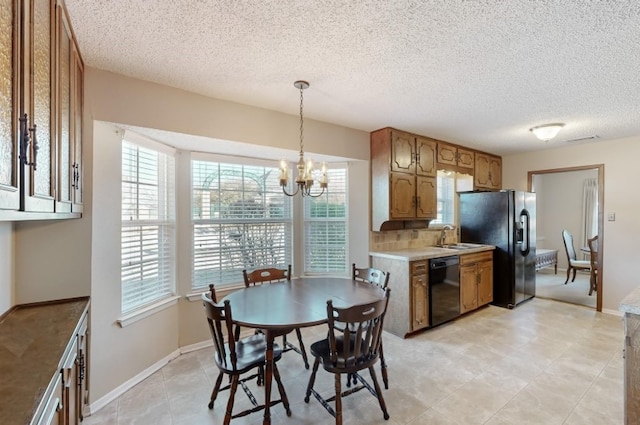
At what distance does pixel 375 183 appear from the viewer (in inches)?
147

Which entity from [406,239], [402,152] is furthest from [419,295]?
[402,152]

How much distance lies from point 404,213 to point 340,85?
6.17ft

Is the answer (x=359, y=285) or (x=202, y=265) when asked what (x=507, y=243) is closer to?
(x=359, y=285)

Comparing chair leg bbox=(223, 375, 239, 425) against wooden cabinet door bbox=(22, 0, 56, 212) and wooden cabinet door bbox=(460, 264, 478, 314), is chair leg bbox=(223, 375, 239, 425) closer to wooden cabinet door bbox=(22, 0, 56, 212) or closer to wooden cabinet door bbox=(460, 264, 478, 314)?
wooden cabinet door bbox=(22, 0, 56, 212)

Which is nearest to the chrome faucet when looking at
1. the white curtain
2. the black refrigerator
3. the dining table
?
A: the black refrigerator

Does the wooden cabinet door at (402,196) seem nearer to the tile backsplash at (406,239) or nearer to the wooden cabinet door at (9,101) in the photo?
the tile backsplash at (406,239)

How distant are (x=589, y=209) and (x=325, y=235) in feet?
21.1

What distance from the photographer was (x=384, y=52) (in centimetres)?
194

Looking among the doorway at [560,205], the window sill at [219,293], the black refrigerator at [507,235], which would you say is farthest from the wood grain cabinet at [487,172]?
the window sill at [219,293]

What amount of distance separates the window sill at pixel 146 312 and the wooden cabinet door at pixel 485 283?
3.82m

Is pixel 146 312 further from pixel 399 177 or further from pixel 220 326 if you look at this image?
pixel 399 177

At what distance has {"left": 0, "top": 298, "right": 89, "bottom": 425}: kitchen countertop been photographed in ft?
3.26

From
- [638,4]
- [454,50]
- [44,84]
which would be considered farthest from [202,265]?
[638,4]

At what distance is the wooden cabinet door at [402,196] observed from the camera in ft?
11.8
